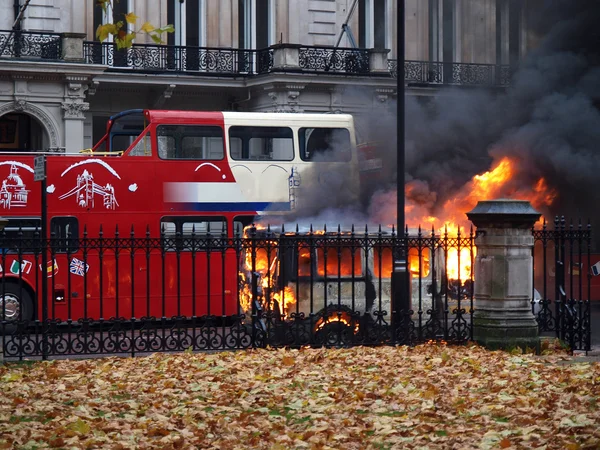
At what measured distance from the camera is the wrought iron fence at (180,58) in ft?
96.5

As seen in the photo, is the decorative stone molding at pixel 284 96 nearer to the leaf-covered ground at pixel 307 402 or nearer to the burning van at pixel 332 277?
the burning van at pixel 332 277

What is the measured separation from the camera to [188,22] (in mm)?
32000

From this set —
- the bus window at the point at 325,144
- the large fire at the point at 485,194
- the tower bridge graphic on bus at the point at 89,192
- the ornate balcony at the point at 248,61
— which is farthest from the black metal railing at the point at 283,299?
the ornate balcony at the point at 248,61

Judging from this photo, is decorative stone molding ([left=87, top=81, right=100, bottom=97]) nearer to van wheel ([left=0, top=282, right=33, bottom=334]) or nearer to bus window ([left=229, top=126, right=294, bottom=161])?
bus window ([left=229, top=126, right=294, bottom=161])

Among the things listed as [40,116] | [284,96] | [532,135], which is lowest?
[532,135]

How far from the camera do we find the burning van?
14875 mm

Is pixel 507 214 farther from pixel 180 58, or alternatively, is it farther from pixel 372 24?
pixel 372 24

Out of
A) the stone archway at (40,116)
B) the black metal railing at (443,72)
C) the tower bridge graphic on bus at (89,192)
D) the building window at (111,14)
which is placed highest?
the building window at (111,14)

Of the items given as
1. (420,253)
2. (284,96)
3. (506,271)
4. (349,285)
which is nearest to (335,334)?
(349,285)

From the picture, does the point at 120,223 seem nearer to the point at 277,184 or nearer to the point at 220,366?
the point at 277,184

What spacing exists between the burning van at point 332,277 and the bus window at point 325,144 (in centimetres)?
503

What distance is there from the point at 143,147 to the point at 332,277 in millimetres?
Result: 6193

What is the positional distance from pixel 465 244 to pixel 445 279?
563 mm

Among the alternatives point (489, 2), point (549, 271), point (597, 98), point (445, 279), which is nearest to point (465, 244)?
point (445, 279)
